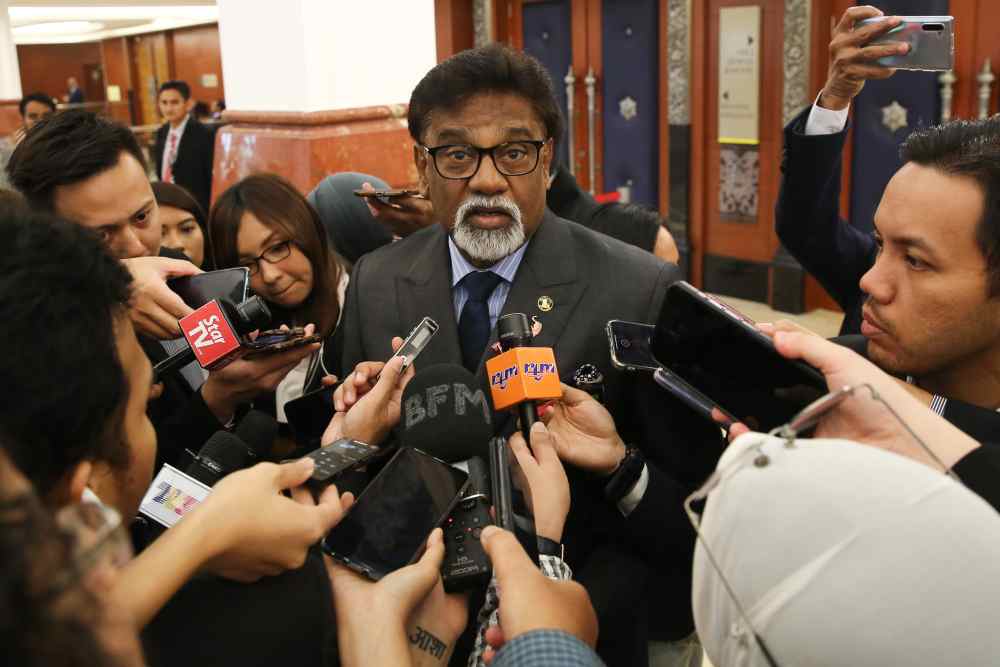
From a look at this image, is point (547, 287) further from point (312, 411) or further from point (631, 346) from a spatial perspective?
point (312, 411)

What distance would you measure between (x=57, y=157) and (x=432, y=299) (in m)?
0.88

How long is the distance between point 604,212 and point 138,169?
1330 millimetres

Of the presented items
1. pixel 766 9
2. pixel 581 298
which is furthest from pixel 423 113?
pixel 766 9

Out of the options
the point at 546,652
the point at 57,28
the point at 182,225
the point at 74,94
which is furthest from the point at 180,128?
the point at 57,28

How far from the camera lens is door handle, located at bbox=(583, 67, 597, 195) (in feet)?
20.8

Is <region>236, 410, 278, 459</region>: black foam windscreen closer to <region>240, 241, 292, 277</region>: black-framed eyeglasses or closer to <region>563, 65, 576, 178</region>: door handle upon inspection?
<region>240, 241, 292, 277</region>: black-framed eyeglasses

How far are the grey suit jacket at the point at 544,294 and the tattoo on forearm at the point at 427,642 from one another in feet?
2.10

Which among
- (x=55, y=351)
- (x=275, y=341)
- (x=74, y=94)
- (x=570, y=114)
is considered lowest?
(x=275, y=341)

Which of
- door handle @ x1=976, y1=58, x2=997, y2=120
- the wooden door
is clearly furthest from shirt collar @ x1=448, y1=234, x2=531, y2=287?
the wooden door

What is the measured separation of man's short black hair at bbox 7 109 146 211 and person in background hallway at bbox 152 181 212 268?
2.15 feet

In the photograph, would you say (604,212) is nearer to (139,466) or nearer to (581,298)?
(581,298)

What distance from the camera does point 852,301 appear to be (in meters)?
2.07

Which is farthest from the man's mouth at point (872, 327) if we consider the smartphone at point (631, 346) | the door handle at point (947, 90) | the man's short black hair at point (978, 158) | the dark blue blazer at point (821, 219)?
the door handle at point (947, 90)

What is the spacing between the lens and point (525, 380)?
4.41ft
